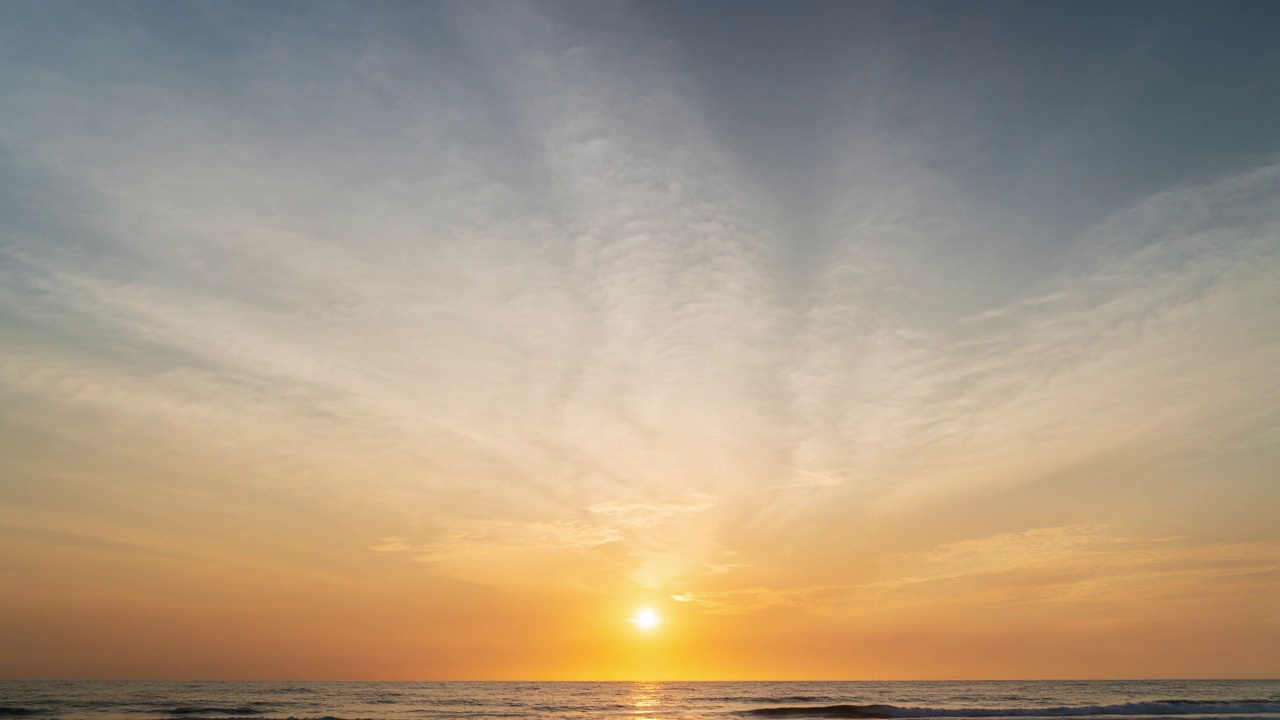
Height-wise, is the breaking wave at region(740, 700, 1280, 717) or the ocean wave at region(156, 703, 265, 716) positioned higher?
the breaking wave at region(740, 700, 1280, 717)

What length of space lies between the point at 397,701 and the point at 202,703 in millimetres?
18256

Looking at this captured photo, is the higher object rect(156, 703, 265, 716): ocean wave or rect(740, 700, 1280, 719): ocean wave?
rect(740, 700, 1280, 719): ocean wave

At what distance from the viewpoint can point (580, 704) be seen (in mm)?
76125

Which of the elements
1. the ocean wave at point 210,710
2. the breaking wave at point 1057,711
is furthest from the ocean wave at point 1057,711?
the ocean wave at point 210,710

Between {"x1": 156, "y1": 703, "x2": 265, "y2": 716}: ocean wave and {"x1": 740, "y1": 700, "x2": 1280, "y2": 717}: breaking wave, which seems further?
{"x1": 156, "y1": 703, "x2": 265, "y2": 716}: ocean wave

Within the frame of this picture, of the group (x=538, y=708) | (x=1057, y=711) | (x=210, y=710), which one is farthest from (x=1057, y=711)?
(x=210, y=710)

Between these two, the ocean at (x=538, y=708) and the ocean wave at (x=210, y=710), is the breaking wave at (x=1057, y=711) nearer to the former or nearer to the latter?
the ocean at (x=538, y=708)

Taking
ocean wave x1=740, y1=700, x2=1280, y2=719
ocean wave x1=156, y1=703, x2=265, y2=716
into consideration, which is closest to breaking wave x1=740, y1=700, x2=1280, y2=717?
ocean wave x1=740, y1=700, x2=1280, y2=719

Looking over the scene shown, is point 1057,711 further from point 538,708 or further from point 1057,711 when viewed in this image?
point 538,708

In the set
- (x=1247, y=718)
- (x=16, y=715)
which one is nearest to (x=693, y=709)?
(x=1247, y=718)

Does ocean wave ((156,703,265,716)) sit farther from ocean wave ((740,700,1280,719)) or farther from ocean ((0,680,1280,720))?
ocean wave ((740,700,1280,719))

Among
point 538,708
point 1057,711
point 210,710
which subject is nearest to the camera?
point 1057,711

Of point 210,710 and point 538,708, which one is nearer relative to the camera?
point 210,710

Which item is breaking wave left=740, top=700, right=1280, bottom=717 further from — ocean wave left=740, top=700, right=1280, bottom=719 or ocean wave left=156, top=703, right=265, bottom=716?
ocean wave left=156, top=703, right=265, bottom=716
